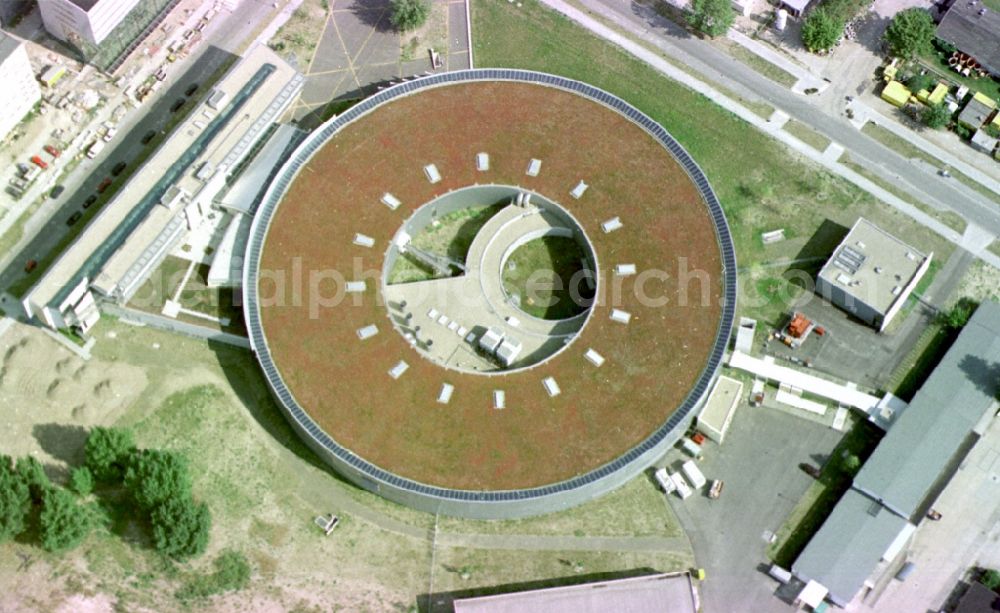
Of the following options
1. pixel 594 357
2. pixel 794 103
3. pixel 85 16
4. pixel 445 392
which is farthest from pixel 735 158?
pixel 85 16

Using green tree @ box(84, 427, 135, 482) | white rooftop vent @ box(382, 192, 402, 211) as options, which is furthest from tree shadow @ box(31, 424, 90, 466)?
white rooftop vent @ box(382, 192, 402, 211)

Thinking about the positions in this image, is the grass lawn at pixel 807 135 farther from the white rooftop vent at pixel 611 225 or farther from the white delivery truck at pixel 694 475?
the white delivery truck at pixel 694 475

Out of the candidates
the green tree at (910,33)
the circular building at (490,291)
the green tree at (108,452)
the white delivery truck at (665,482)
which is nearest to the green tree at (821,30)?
the green tree at (910,33)

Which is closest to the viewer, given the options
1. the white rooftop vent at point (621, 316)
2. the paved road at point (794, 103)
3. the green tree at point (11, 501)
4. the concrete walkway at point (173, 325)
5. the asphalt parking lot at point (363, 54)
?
the green tree at point (11, 501)

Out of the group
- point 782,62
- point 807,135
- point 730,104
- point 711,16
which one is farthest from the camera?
point 782,62

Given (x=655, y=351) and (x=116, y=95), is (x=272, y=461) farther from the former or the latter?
(x=116, y=95)

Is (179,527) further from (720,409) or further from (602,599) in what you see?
(720,409)

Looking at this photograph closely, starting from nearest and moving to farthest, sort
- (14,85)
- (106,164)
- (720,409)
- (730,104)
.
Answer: (720,409)
(14,85)
(106,164)
(730,104)
